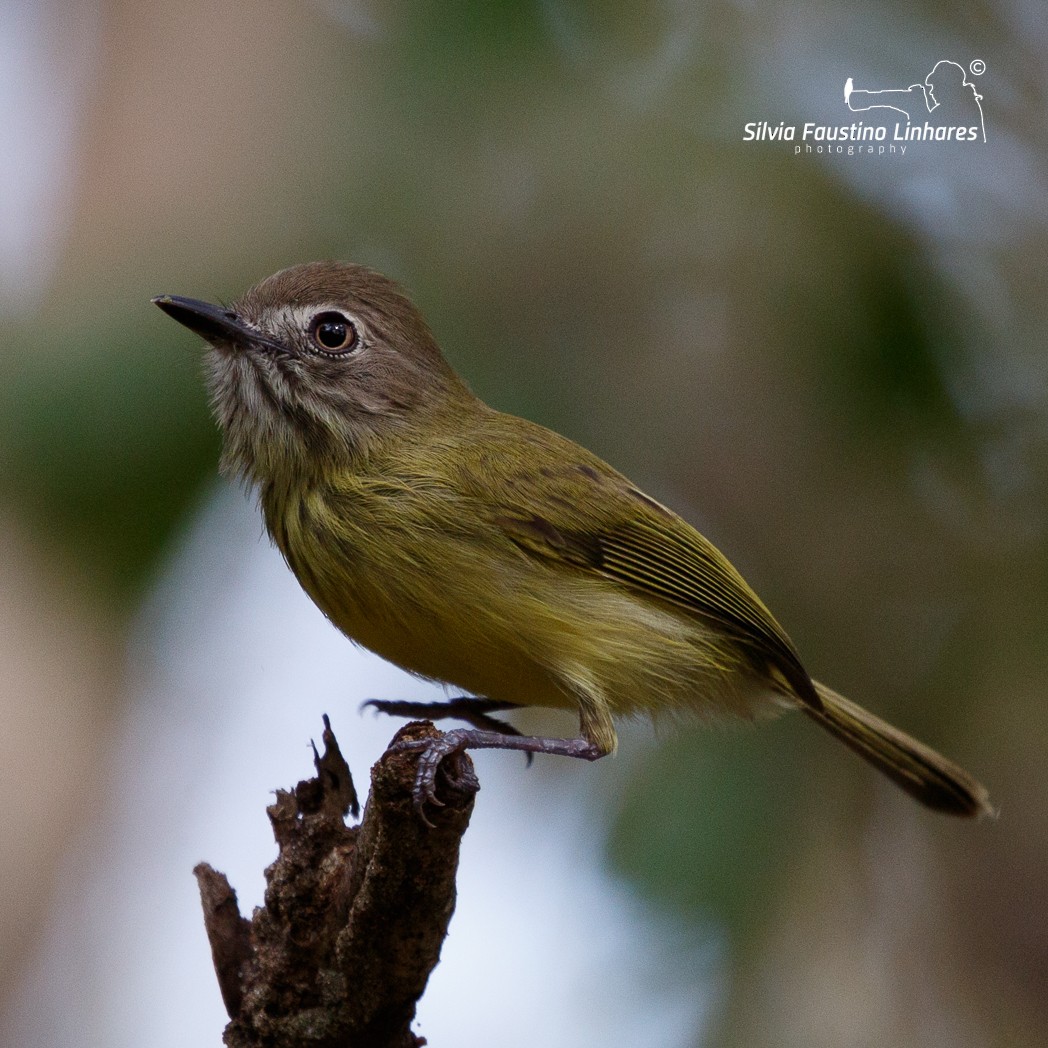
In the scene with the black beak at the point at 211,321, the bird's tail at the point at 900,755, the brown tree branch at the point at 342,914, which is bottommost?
the brown tree branch at the point at 342,914

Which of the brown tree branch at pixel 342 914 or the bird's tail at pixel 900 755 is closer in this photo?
the brown tree branch at pixel 342 914

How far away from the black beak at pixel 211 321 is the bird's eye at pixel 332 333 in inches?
4.7

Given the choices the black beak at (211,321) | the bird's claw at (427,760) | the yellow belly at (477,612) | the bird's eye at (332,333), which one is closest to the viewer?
the bird's claw at (427,760)

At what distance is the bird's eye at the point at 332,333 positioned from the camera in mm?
4246

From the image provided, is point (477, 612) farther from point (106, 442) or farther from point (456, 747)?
point (106, 442)

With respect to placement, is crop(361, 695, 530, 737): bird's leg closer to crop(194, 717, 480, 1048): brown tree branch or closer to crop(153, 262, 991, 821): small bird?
crop(153, 262, 991, 821): small bird

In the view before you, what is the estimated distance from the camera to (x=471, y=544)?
12.4ft

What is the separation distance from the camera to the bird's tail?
14.8ft

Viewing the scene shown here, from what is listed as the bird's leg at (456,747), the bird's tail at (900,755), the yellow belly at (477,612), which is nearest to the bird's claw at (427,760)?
the bird's leg at (456,747)

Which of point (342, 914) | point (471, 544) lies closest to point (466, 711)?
point (471, 544)

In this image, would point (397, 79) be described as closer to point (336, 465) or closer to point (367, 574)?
point (336, 465)

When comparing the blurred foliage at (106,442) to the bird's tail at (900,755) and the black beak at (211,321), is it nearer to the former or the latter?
the black beak at (211,321)

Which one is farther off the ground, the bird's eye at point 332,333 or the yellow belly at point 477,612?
the bird's eye at point 332,333

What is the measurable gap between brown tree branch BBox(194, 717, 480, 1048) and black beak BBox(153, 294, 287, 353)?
1.43 meters
